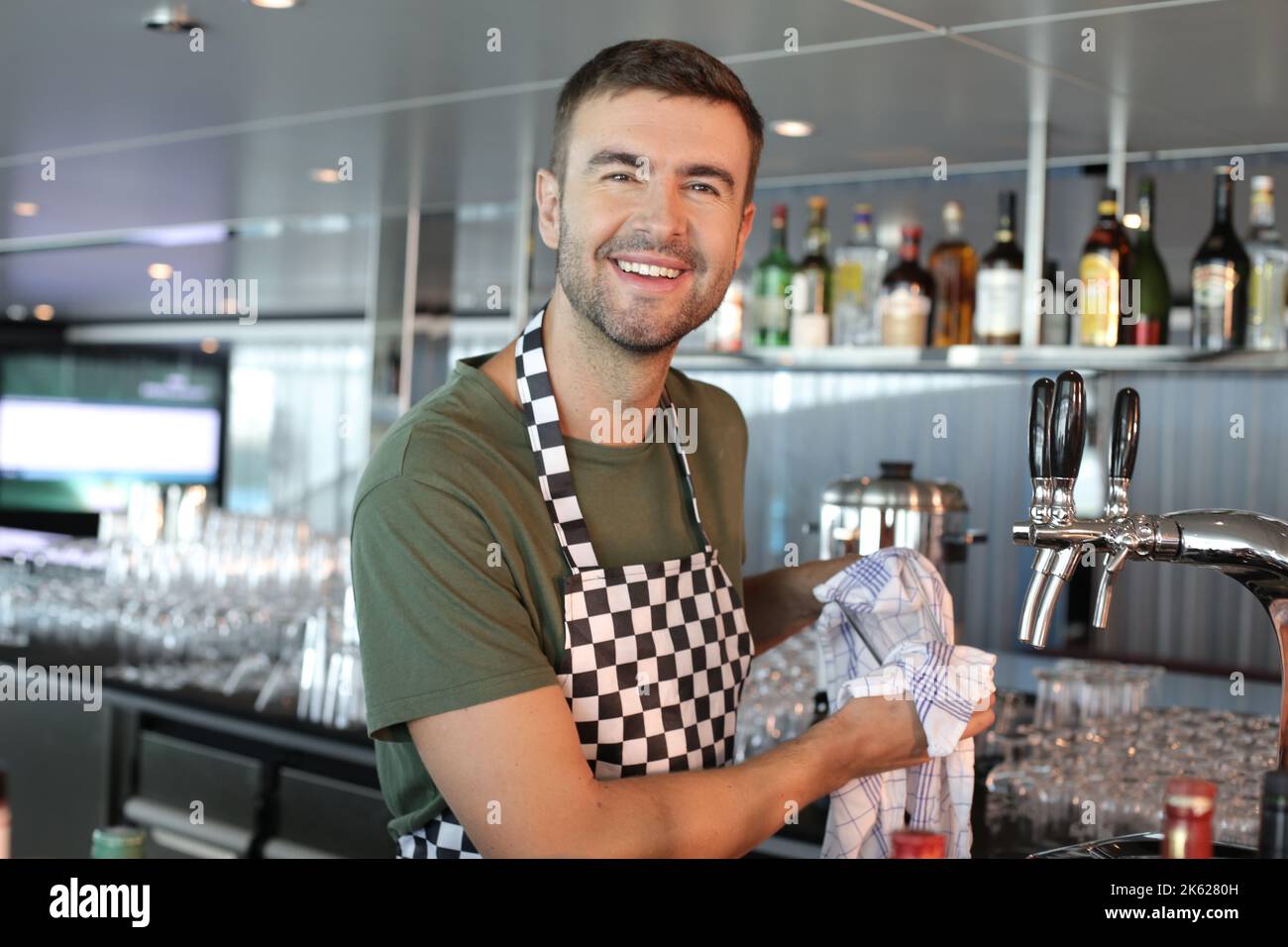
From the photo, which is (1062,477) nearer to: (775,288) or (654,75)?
(654,75)

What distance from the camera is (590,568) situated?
151 cm

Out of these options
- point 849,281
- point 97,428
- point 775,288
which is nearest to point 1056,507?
point 849,281

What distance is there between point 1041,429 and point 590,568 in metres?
0.51

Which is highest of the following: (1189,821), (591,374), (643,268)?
(643,268)

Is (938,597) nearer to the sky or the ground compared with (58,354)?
nearer to the ground

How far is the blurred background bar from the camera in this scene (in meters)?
2.09

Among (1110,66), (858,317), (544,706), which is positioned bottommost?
(544,706)

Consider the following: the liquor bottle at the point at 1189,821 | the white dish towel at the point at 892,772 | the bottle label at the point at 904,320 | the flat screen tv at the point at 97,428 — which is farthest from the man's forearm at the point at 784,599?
the flat screen tv at the point at 97,428

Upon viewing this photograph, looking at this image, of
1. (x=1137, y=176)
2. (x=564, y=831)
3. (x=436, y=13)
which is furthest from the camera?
(x=1137, y=176)
